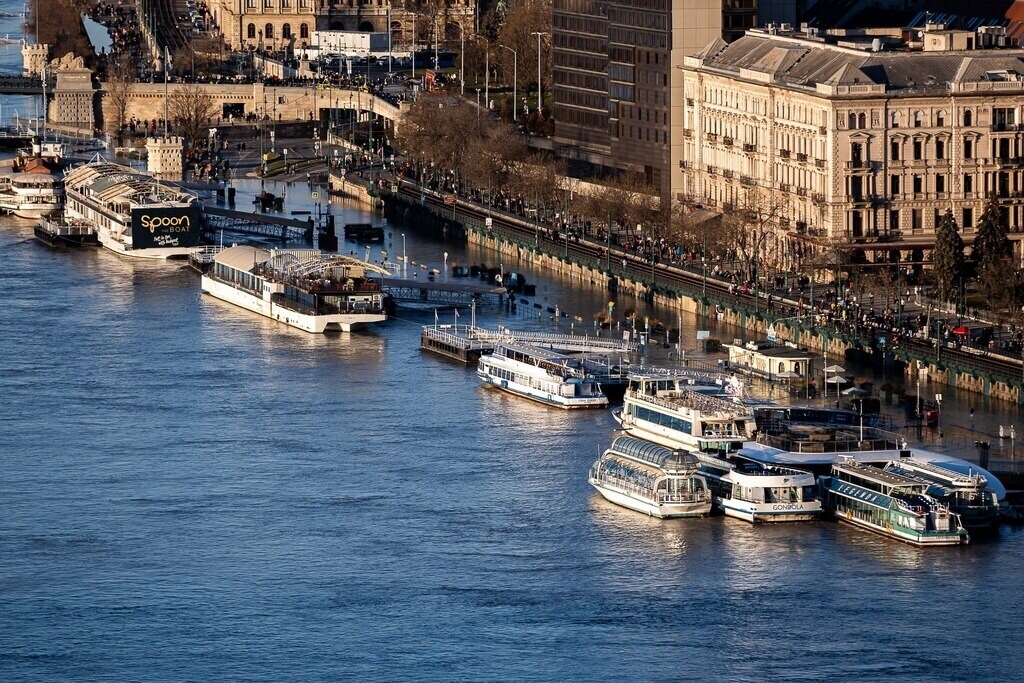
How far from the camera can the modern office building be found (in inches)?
4028

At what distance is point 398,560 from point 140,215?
1787 inches

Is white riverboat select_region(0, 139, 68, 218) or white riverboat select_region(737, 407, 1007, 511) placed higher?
white riverboat select_region(0, 139, 68, 218)

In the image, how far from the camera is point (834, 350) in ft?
263

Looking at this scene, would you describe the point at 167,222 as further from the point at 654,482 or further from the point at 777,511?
the point at 777,511

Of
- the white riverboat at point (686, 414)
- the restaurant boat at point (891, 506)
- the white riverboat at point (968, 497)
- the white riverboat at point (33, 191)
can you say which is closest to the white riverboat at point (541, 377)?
the white riverboat at point (686, 414)

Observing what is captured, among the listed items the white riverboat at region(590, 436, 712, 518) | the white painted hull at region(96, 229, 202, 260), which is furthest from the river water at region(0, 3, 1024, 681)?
the white painted hull at region(96, 229, 202, 260)

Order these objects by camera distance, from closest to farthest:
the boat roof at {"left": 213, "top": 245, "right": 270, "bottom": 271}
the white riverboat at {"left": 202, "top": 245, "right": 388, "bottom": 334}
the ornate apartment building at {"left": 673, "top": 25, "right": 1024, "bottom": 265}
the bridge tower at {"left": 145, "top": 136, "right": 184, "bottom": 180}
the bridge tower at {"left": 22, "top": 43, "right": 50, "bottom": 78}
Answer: the white riverboat at {"left": 202, "top": 245, "right": 388, "bottom": 334} < the ornate apartment building at {"left": 673, "top": 25, "right": 1024, "bottom": 265} < the boat roof at {"left": 213, "top": 245, "right": 270, "bottom": 271} < the bridge tower at {"left": 145, "top": 136, "right": 184, "bottom": 180} < the bridge tower at {"left": 22, "top": 43, "right": 50, "bottom": 78}

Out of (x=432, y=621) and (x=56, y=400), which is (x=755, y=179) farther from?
(x=432, y=621)

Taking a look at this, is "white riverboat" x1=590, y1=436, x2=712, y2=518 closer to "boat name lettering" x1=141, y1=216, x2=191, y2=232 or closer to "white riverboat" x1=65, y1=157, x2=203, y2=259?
"white riverboat" x1=65, y1=157, x2=203, y2=259

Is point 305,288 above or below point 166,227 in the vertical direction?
below

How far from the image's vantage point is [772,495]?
63188 mm

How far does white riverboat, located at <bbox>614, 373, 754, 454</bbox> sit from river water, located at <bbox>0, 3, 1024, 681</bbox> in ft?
4.89

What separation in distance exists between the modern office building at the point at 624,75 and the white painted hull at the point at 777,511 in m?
40.1

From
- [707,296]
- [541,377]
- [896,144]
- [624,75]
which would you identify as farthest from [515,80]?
[541,377]
